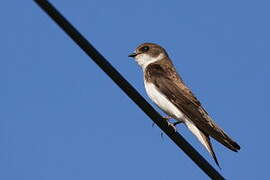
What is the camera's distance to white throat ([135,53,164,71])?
30.8 ft

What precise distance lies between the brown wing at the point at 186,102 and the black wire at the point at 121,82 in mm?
980

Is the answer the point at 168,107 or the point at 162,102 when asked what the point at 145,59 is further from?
the point at 168,107

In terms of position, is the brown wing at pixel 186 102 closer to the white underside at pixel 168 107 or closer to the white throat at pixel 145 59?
the white underside at pixel 168 107

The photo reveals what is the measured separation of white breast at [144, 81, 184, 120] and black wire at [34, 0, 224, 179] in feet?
7.61

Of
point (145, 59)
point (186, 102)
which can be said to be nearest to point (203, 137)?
point (186, 102)

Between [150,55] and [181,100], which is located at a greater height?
[150,55]

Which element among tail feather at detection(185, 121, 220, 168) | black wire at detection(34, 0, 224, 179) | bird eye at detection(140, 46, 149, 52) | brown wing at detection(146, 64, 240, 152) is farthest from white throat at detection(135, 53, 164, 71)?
black wire at detection(34, 0, 224, 179)

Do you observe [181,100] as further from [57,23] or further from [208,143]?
[57,23]

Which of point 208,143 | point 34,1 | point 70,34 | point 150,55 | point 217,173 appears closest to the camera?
point 34,1

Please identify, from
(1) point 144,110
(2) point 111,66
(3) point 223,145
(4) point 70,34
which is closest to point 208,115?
(3) point 223,145

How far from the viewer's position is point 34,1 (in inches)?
145

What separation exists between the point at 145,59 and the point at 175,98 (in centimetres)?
196

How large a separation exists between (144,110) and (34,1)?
5.08ft

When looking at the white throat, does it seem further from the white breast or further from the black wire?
the black wire
